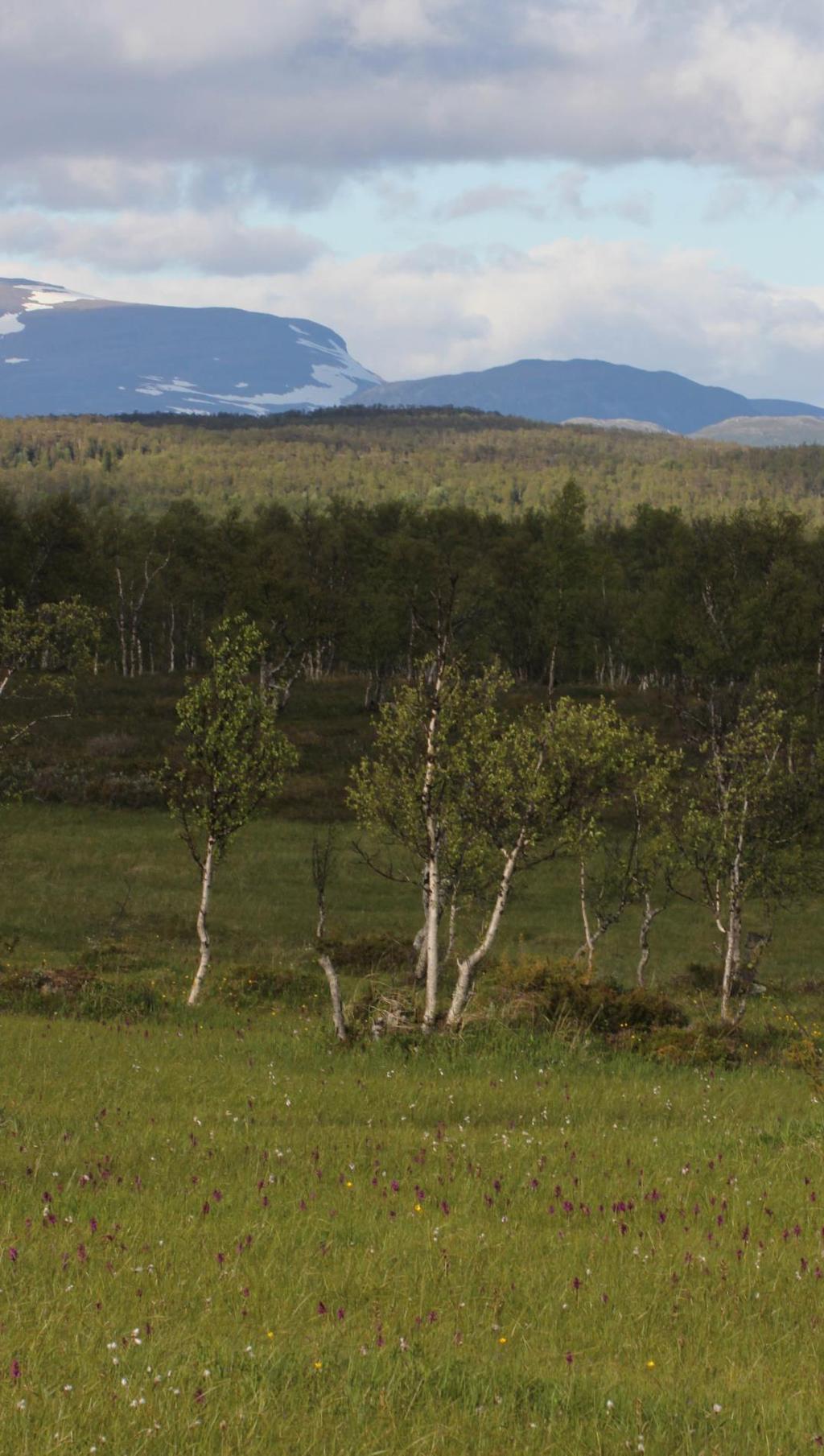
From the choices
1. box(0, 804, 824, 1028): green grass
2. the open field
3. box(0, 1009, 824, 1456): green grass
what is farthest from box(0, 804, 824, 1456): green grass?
box(0, 804, 824, 1028): green grass

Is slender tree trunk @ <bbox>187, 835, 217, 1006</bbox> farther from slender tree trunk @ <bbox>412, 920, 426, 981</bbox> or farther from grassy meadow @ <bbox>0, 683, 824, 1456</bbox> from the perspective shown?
slender tree trunk @ <bbox>412, 920, 426, 981</bbox>

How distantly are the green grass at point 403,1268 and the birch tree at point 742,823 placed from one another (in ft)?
68.6

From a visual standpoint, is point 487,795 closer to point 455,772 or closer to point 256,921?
point 455,772

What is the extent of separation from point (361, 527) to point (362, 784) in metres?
99.7

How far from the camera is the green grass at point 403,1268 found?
6.03 meters

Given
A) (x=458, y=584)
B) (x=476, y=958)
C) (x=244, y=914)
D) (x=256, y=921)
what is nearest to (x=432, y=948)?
(x=476, y=958)

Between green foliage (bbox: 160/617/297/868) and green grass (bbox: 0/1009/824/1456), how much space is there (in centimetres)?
1546

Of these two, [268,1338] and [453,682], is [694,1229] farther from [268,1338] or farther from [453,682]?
[453,682]

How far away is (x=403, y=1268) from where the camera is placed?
8664mm

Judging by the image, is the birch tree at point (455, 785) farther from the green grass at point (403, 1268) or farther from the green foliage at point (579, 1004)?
the green grass at point (403, 1268)

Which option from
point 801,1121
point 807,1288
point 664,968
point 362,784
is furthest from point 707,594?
point 807,1288

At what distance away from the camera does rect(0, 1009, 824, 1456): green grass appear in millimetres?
6031

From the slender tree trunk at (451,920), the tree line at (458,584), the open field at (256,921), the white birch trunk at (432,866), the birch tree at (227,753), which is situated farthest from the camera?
the tree line at (458,584)

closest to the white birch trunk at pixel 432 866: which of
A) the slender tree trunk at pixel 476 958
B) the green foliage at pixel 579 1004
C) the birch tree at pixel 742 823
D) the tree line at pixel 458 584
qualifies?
the slender tree trunk at pixel 476 958
